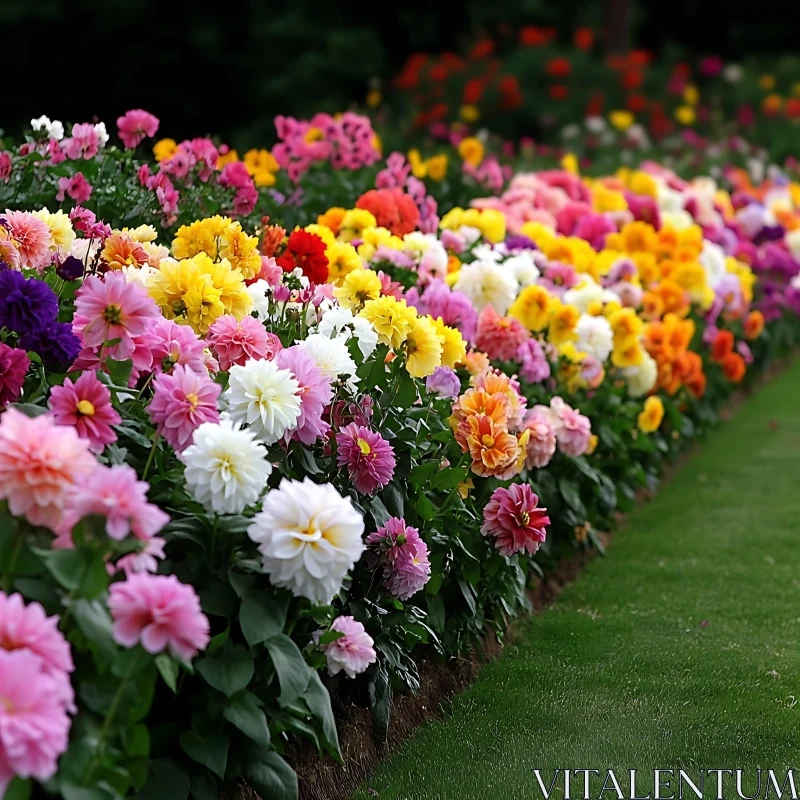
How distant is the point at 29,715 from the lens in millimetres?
1683

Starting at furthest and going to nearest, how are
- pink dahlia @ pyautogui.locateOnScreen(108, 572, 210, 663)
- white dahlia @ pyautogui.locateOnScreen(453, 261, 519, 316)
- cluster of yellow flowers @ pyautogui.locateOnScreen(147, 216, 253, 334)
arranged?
white dahlia @ pyautogui.locateOnScreen(453, 261, 519, 316), cluster of yellow flowers @ pyautogui.locateOnScreen(147, 216, 253, 334), pink dahlia @ pyautogui.locateOnScreen(108, 572, 210, 663)

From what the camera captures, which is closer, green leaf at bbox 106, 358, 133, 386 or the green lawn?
green leaf at bbox 106, 358, 133, 386

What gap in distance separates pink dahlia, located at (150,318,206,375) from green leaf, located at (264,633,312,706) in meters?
0.60

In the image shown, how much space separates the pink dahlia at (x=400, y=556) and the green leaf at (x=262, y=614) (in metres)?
0.51

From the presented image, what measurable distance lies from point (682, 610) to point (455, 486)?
128 cm

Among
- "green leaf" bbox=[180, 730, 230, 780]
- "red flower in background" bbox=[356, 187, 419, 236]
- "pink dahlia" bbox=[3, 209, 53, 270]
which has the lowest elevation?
"green leaf" bbox=[180, 730, 230, 780]

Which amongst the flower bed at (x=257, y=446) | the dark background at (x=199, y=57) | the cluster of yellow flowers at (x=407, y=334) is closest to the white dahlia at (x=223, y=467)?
the flower bed at (x=257, y=446)

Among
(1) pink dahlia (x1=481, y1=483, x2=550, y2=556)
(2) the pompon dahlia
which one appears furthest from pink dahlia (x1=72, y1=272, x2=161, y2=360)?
(1) pink dahlia (x1=481, y1=483, x2=550, y2=556)

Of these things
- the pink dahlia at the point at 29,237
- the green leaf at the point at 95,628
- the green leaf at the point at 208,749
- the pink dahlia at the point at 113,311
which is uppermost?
the pink dahlia at the point at 29,237

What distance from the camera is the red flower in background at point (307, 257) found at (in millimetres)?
3365

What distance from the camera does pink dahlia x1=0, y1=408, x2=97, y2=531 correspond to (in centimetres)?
189

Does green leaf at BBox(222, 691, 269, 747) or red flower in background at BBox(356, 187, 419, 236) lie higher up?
red flower in background at BBox(356, 187, 419, 236)

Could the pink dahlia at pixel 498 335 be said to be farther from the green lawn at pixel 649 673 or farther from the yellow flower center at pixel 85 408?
the yellow flower center at pixel 85 408

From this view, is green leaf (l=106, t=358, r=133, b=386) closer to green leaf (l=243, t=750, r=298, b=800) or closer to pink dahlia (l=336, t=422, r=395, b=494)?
pink dahlia (l=336, t=422, r=395, b=494)
